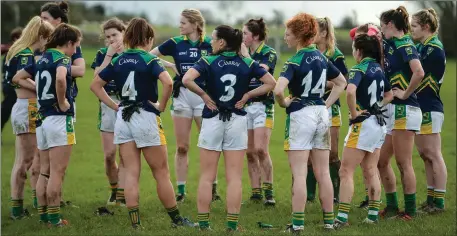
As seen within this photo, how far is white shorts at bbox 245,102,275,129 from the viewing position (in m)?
10.7

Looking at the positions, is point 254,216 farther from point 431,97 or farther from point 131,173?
point 431,97

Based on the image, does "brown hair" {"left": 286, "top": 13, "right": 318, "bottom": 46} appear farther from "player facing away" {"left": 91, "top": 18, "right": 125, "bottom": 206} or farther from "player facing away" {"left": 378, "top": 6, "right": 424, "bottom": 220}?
"player facing away" {"left": 91, "top": 18, "right": 125, "bottom": 206}

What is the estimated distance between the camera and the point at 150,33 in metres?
8.98

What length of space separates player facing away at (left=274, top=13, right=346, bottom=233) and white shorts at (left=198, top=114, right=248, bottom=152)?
0.53 m

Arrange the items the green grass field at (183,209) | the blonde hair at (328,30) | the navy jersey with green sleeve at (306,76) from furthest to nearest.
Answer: the blonde hair at (328,30), the green grass field at (183,209), the navy jersey with green sleeve at (306,76)

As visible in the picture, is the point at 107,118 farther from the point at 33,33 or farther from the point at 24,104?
the point at 33,33

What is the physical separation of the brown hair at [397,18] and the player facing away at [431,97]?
1.70ft

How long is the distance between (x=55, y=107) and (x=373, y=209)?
13.5ft

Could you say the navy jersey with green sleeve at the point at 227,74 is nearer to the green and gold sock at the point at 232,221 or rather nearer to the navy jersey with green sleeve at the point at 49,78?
the green and gold sock at the point at 232,221

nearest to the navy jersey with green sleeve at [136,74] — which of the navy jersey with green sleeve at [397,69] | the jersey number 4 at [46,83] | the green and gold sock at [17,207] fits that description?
the jersey number 4 at [46,83]

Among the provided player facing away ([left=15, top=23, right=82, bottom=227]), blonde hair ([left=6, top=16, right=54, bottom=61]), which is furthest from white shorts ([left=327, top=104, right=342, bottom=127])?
blonde hair ([left=6, top=16, right=54, bottom=61])

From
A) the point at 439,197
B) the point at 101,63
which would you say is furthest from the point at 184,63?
the point at 439,197

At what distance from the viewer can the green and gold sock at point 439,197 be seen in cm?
1018

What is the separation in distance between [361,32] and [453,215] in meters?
2.71
